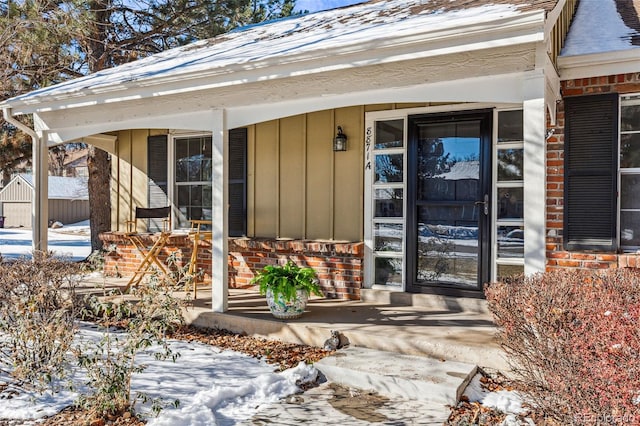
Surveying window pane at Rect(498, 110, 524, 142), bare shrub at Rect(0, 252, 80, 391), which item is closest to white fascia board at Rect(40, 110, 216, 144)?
bare shrub at Rect(0, 252, 80, 391)

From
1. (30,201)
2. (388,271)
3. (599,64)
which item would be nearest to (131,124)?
(388,271)

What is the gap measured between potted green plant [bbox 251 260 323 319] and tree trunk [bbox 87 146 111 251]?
605 cm

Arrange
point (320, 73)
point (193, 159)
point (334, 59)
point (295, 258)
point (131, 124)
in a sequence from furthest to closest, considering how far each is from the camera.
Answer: point (193, 159) < point (295, 258) < point (131, 124) < point (320, 73) < point (334, 59)

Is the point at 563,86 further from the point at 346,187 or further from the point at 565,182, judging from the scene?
the point at 346,187

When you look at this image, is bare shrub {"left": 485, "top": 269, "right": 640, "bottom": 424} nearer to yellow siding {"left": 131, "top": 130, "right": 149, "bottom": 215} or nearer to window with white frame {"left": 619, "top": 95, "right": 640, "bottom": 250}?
window with white frame {"left": 619, "top": 95, "right": 640, "bottom": 250}

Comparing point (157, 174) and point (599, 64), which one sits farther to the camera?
point (157, 174)

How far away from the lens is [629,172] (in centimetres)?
411

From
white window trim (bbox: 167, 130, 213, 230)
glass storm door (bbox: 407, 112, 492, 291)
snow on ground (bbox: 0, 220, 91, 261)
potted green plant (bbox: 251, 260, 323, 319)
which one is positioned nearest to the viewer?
potted green plant (bbox: 251, 260, 323, 319)

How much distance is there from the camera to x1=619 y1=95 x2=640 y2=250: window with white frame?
Result: 4090 millimetres

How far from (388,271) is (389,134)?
1.53 m

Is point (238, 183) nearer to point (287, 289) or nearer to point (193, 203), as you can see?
point (193, 203)

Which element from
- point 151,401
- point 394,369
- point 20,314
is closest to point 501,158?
point 394,369

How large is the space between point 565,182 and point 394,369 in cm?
231

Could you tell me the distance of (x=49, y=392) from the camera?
3.13 meters
